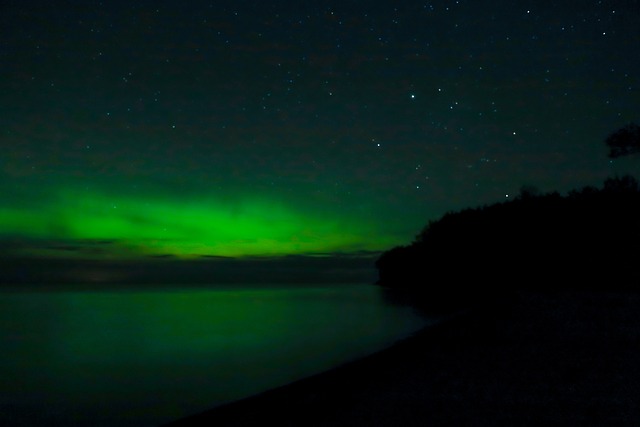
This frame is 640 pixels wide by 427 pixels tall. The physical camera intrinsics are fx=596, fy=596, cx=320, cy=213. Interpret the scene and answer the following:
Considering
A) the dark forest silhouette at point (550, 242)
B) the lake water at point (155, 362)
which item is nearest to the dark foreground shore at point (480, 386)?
the lake water at point (155, 362)

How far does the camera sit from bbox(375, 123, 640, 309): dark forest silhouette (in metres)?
30.2

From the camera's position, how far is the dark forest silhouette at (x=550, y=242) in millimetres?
30188

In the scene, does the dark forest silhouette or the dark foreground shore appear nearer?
the dark foreground shore

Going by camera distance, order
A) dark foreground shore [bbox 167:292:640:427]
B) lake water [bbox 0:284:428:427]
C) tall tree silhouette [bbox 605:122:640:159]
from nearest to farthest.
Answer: dark foreground shore [bbox 167:292:640:427], lake water [bbox 0:284:428:427], tall tree silhouette [bbox 605:122:640:159]

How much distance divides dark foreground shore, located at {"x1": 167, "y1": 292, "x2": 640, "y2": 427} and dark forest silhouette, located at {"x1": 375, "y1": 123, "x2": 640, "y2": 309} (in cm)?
1412

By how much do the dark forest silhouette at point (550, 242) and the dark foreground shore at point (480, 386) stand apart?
556 inches

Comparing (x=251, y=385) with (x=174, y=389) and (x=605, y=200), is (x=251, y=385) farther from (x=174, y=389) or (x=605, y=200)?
(x=605, y=200)

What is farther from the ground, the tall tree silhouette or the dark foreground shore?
the tall tree silhouette

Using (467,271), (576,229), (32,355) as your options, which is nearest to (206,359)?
(32,355)

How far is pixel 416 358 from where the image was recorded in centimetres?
1136

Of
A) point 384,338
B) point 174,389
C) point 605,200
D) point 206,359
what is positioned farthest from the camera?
point 605,200

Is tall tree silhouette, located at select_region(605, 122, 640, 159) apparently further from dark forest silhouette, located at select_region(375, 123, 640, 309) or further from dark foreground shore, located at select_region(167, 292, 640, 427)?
dark foreground shore, located at select_region(167, 292, 640, 427)

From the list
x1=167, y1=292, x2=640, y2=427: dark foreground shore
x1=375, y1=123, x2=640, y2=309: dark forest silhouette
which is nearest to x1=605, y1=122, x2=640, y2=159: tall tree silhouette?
x1=375, y1=123, x2=640, y2=309: dark forest silhouette

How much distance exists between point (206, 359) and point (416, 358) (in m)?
12.7
